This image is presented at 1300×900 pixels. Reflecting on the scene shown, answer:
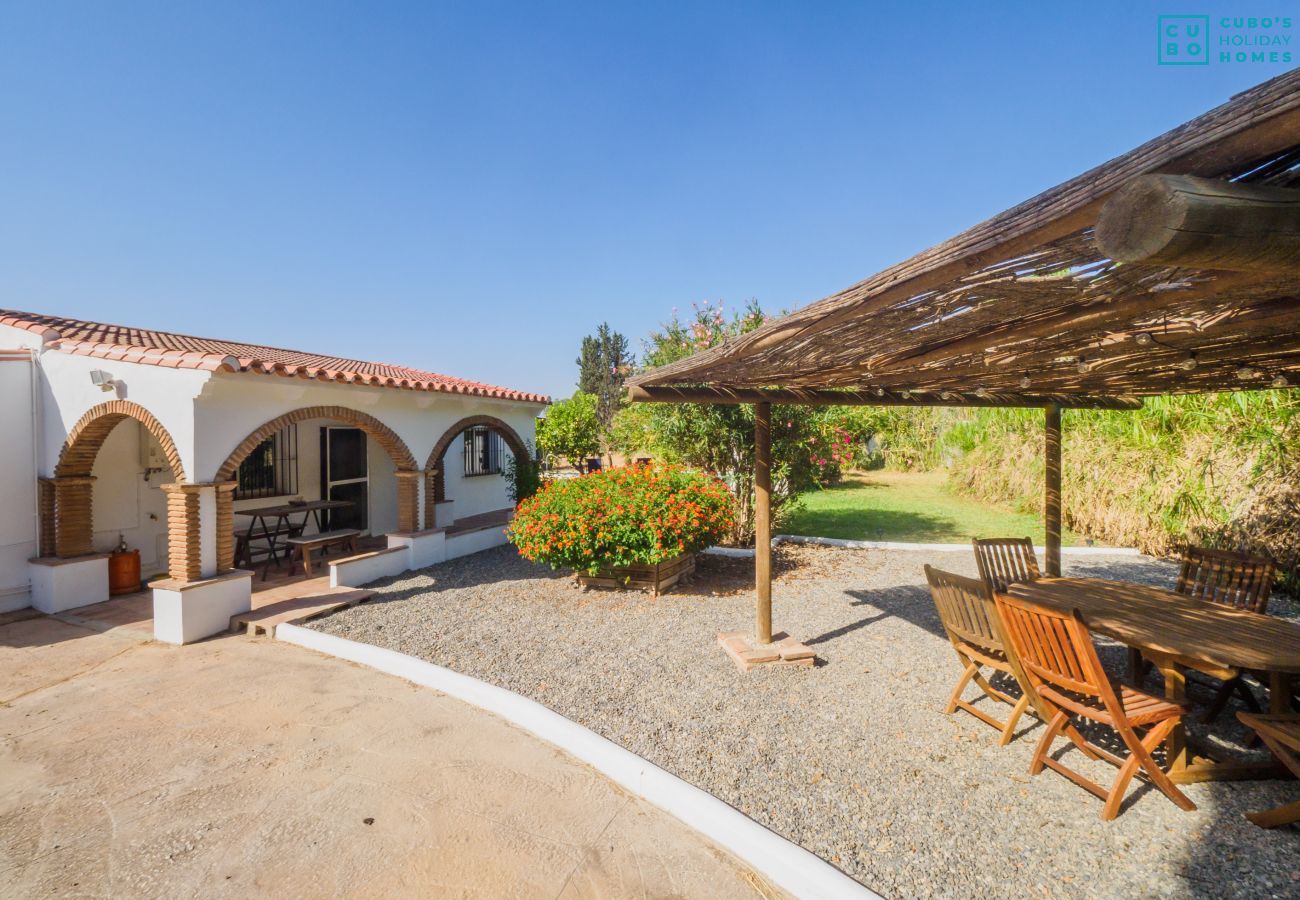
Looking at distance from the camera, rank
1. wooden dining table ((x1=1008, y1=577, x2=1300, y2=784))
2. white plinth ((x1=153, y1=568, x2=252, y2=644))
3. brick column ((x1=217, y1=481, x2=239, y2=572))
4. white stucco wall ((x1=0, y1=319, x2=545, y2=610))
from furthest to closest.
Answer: brick column ((x1=217, y1=481, x2=239, y2=572)) → white stucco wall ((x1=0, y1=319, x2=545, y2=610)) → white plinth ((x1=153, y1=568, x2=252, y2=644)) → wooden dining table ((x1=1008, y1=577, x2=1300, y2=784))

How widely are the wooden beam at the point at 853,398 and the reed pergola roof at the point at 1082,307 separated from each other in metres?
0.03

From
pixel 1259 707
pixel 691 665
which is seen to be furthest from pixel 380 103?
pixel 1259 707

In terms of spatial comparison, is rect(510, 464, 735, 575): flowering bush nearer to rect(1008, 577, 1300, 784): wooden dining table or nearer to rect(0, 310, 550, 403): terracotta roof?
rect(0, 310, 550, 403): terracotta roof

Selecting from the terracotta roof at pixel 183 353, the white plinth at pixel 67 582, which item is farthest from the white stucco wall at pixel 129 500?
the terracotta roof at pixel 183 353

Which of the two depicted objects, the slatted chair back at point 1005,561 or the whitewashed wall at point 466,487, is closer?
the slatted chair back at point 1005,561

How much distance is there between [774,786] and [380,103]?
1017cm

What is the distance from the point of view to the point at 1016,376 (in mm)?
4934

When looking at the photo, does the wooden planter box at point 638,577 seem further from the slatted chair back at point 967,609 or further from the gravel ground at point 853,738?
the slatted chair back at point 967,609

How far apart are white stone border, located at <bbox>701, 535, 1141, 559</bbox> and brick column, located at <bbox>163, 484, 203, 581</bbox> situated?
651 cm

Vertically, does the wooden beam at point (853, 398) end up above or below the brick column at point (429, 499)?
above

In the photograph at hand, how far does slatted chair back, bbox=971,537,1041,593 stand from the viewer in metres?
5.38

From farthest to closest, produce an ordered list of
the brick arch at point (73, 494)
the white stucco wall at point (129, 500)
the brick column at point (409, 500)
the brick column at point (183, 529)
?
1. the brick column at point (409, 500)
2. the white stucco wall at point (129, 500)
3. the brick arch at point (73, 494)
4. the brick column at point (183, 529)

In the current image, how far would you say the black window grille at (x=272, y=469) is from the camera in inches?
376

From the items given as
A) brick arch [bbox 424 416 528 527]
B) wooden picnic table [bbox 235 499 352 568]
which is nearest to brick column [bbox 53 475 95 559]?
wooden picnic table [bbox 235 499 352 568]
